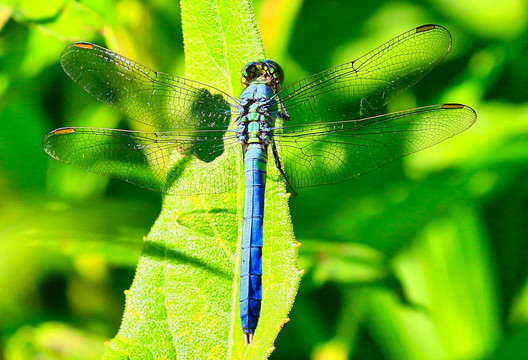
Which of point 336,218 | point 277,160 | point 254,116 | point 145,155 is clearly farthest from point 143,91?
point 336,218

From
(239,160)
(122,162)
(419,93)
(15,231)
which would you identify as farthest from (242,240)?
(419,93)

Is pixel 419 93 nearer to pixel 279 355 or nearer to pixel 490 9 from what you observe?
pixel 490 9

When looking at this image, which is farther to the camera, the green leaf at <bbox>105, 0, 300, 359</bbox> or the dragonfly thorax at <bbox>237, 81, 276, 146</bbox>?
the dragonfly thorax at <bbox>237, 81, 276, 146</bbox>

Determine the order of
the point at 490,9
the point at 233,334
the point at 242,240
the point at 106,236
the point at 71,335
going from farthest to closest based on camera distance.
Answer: the point at 490,9, the point at 71,335, the point at 106,236, the point at 242,240, the point at 233,334

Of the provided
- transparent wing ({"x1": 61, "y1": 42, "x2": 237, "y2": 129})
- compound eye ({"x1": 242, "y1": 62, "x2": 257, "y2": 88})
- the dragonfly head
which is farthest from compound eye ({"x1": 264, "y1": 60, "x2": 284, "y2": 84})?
transparent wing ({"x1": 61, "y1": 42, "x2": 237, "y2": 129})

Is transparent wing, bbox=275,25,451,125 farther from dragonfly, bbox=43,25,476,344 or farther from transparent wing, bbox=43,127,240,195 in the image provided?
transparent wing, bbox=43,127,240,195

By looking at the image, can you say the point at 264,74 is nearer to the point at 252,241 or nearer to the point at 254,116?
the point at 254,116

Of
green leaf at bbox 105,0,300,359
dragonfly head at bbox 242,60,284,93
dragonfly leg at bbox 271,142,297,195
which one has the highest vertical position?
dragonfly head at bbox 242,60,284,93
